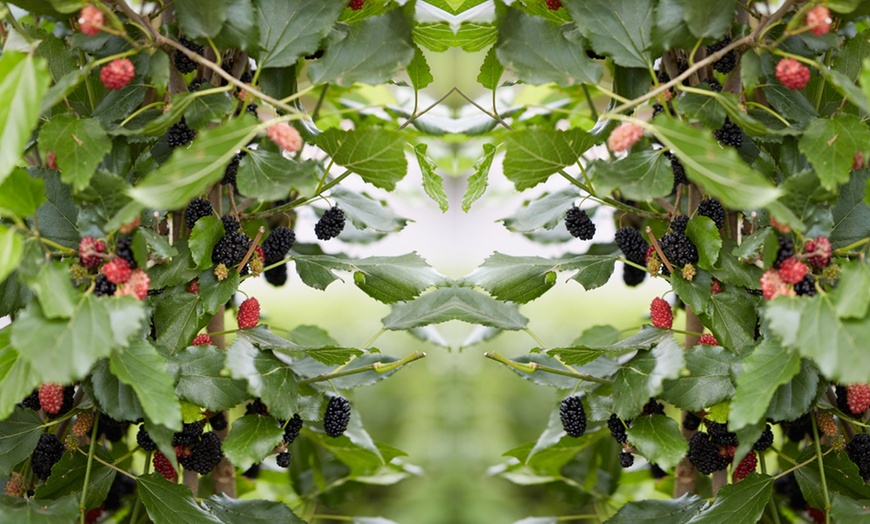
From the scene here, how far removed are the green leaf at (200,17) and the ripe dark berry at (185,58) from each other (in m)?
0.09

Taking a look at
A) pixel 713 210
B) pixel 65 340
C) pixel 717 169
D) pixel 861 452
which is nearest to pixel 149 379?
pixel 65 340

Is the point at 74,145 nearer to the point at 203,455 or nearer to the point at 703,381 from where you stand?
the point at 203,455

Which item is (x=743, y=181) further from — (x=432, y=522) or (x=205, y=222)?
(x=432, y=522)

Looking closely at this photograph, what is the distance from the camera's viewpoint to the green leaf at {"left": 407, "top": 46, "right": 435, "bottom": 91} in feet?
3.91

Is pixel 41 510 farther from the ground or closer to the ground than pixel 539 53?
closer to the ground

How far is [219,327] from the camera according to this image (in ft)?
4.05

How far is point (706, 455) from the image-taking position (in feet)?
3.70

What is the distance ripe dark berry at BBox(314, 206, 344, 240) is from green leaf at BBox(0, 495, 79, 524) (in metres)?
0.48

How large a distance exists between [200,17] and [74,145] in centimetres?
21

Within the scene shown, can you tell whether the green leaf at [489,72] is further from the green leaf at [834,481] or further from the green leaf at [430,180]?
the green leaf at [834,481]

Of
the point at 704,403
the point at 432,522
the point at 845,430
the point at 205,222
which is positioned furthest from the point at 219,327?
the point at 845,430

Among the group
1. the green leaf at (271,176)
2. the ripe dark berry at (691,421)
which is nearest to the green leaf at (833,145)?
the ripe dark berry at (691,421)

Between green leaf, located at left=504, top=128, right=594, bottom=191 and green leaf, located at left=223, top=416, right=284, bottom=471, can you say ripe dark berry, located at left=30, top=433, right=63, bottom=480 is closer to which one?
green leaf, located at left=223, top=416, right=284, bottom=471

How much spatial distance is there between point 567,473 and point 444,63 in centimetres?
86
